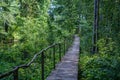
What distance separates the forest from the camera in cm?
848

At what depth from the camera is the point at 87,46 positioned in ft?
73.4

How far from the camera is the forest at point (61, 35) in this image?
8483mm

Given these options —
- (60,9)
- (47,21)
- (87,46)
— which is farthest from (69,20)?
(87,46)

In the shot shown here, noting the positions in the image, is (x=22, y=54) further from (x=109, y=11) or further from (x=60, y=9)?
(x=60, y=9)

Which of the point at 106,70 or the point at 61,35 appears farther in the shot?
the point at 61,35

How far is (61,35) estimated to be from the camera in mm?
29188

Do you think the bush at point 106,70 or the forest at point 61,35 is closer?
the bush at point 106,70

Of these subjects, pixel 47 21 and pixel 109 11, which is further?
pixel 47 21

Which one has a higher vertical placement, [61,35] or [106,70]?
[106,70]

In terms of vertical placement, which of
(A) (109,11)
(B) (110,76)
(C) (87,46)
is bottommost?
(C) (87,46)

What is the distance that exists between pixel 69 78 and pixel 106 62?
1.28 m

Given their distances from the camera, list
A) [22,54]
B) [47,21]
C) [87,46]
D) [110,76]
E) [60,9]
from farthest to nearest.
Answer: [60,9] < [47,21] < [87,46] < [22,54] < [110,76]

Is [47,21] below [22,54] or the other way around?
the other way around

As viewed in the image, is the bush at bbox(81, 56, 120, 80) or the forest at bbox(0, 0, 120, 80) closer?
the bush at bbox(81, 56, 120, 80)
